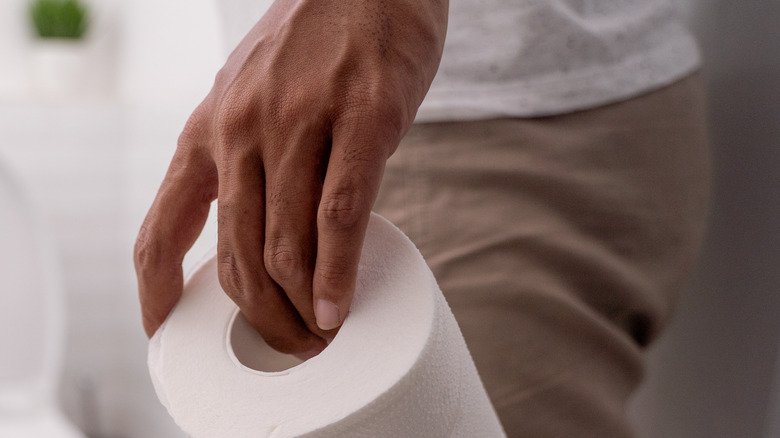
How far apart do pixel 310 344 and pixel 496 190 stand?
0.62 feet

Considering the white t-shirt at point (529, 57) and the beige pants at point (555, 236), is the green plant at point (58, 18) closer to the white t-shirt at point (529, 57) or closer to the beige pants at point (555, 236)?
the white t-shirt at point (529, 57)

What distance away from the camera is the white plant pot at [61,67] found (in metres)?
1.39

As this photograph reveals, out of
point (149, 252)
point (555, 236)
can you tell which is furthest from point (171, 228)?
point (555, 236)

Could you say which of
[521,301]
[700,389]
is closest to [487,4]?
[521,301]

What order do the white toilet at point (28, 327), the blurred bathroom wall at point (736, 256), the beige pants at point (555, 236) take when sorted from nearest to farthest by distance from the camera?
the beige pants at point (555, 236), the blurred bathroom wall at point (736, 256), the white toilet at point (28, 327)

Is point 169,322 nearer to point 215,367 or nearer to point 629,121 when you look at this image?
point 215,367

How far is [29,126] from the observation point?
4.43 feet

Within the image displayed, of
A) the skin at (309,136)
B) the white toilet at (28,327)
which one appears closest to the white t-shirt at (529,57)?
the skin at (309,136)

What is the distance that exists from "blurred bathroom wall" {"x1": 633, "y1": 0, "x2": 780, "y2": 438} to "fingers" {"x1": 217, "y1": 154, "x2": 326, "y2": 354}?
0.43 metres

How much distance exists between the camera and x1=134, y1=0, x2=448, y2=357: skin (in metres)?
0.29

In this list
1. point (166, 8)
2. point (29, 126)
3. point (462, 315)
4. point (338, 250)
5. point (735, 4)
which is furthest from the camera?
point (29, 126)

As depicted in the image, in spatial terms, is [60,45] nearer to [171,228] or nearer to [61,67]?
[61,67]

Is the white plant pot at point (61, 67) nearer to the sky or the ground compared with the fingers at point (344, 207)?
nearer to the ground

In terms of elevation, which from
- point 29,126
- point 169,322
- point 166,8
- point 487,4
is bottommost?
point 29,126
